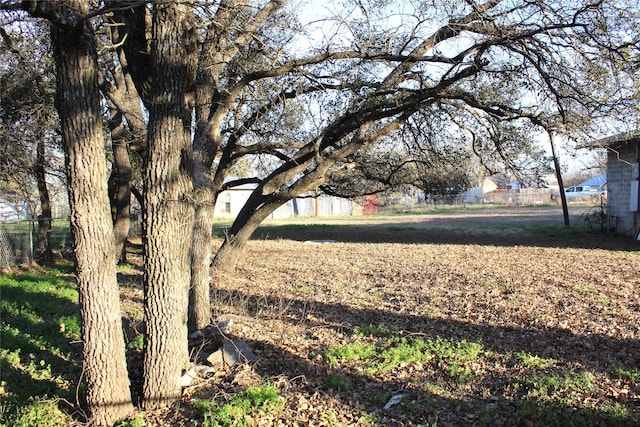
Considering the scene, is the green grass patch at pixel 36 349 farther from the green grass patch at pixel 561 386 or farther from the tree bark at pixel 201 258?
the green grass patch at pixel 561 386

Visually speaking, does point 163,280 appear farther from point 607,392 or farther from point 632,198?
point 632,198

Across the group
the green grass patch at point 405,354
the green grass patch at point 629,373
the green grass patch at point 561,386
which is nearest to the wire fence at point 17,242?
the green grass patch at point 405,354

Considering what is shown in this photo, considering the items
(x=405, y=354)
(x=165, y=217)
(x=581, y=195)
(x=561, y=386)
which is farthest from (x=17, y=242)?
(x=581, y=195)

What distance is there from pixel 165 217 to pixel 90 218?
74cm

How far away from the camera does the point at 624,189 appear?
679 inches

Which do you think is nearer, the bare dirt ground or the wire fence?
the bare dirt ground

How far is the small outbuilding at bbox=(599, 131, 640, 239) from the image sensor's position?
16.4 m

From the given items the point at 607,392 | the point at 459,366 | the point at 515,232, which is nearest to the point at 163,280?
the point at 459,366

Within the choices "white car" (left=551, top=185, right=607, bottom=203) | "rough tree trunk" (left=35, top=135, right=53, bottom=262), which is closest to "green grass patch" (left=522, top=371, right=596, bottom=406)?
"rough tree trunk" (left=35, top=135, right=53, bottom=262)

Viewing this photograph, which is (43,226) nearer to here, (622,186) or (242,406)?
(242,406)

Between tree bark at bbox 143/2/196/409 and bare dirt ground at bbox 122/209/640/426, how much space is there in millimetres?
476

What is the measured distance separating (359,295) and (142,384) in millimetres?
5024

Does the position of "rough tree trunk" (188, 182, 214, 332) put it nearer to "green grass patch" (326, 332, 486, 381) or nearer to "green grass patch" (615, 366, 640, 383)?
"green grass patch" (326, 332, 486, 381)

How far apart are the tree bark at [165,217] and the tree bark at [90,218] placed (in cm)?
36
